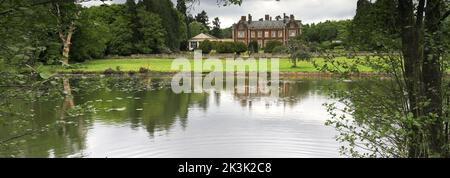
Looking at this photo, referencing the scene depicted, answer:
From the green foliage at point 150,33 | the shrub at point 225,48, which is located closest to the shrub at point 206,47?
the shrub at point 225,48

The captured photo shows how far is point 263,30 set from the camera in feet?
299

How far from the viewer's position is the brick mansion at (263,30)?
89.9 metres

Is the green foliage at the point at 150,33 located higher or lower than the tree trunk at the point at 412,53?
higher

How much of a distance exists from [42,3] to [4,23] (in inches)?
24.5

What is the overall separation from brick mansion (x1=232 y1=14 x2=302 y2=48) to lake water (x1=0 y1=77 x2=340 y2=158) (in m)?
69.4

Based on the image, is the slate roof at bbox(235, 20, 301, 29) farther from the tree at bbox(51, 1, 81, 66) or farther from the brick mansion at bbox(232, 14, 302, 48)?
the tree at bbox(51, 1, 81, 66)

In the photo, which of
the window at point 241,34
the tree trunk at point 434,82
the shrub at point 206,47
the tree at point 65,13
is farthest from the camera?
the window at point 241,34

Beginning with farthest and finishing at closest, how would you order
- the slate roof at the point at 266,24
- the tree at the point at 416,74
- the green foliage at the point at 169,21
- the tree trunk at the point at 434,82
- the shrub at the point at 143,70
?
the slate roof at the point at 266,24 → the green foliage at the point at 169,21 → the shrub at the point at 143,70 → the tree trunk at the point at 434,82 → the tree at the point at 416,74

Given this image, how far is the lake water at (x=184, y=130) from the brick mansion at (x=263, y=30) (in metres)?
69.4

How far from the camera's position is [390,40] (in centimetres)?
544

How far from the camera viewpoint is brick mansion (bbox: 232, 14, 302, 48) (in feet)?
295

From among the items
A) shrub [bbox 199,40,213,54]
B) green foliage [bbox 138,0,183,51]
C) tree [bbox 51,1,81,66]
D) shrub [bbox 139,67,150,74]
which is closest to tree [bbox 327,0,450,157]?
tree [bbox 51,1,81,66]

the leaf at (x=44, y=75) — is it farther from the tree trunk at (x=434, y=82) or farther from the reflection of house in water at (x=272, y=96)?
the reflection of house in water at (x=272, y=96)
